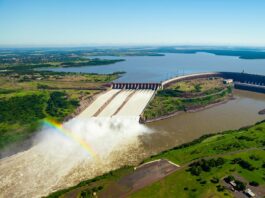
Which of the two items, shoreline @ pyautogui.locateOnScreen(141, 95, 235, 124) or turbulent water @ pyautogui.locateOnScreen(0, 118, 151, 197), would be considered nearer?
turbulent water @ pyautogui.locateOnScreen(0, 118, 151, 197)

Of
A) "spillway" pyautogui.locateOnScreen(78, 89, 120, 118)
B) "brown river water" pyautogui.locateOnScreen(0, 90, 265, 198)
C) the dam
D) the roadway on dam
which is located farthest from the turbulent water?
the dam

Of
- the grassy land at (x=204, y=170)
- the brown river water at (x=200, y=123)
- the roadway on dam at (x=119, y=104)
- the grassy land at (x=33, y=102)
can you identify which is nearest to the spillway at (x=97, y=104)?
the roadway on dam at (x=119, y=104)

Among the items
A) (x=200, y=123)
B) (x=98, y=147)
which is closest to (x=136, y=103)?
(x=200, y=123)

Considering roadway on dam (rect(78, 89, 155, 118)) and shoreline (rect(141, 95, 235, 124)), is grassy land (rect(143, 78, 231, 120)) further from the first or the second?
roadway on dam (rect(78, 89, 155, 118))

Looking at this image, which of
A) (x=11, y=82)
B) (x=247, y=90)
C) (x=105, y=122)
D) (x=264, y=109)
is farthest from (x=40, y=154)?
(x=247, y=90)

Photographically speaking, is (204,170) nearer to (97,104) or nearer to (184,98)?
(97,104)

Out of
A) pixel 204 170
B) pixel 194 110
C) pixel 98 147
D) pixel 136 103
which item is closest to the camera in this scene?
pixel 204 170
